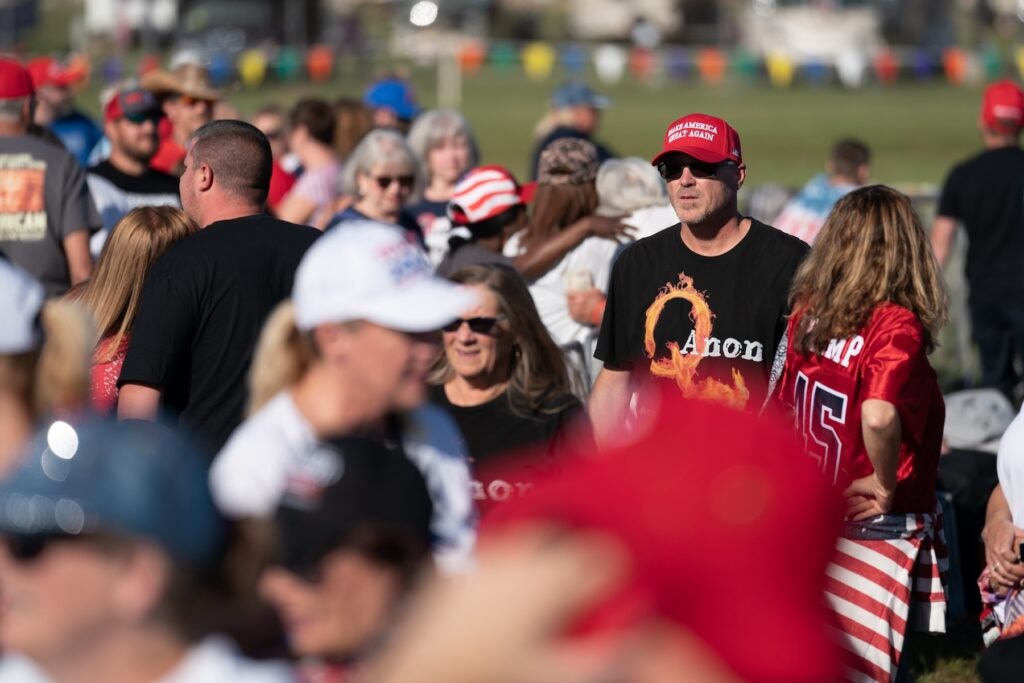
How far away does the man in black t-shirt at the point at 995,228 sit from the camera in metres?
9.83

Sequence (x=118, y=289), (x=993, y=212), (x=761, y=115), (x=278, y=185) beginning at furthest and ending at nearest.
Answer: (x=761, y=115), (x=278, y=185), (x=993, y=212), (x=118, y=289)

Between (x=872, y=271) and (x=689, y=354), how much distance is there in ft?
2.46

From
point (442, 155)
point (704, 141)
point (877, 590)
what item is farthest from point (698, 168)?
point (442, 155)

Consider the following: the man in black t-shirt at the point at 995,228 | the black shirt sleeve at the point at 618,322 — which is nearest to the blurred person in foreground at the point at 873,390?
the black shirt sleeve at the point at 618,322

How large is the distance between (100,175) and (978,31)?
Result: 56.3 metres

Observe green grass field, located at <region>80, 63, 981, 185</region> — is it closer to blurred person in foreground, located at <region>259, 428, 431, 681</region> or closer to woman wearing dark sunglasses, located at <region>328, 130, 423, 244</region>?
woman wearing dark sunglasses, located at <region>328, 130, 423, 244</region>

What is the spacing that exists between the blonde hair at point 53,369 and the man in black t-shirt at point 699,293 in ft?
8.53

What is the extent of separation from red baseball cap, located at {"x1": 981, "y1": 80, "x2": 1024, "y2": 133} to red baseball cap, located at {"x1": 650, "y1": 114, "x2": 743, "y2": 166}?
4.62m

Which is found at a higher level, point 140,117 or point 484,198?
point 140,117

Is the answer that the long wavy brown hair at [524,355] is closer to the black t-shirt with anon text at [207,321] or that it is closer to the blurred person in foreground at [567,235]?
the black t-shirt with anon text at [207,321]

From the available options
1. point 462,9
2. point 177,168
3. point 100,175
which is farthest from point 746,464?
point 462,9

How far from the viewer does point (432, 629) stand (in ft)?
5.51

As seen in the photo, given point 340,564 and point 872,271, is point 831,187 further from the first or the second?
point 340,564

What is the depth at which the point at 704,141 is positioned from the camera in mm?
5676
